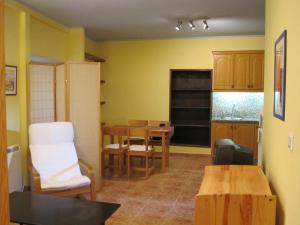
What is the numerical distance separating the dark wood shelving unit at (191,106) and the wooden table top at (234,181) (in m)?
4.31

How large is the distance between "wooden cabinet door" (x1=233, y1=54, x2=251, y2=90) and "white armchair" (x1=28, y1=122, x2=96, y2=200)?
372 cm

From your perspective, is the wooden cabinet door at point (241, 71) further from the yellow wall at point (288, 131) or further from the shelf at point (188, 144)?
the yellow wall at point (288, 131)

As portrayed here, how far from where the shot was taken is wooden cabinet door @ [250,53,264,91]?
6.50 metres

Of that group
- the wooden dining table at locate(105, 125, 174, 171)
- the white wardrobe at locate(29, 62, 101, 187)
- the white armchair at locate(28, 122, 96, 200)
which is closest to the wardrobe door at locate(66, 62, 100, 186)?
the white wardrobe at locate(29, 62, 101, 187)

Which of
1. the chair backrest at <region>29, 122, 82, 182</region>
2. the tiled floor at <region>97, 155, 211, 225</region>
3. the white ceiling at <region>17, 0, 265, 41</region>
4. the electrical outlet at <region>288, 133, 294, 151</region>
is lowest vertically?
the tiled floor at <region>97, 155, 211, 225</region>

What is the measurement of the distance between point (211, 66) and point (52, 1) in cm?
390

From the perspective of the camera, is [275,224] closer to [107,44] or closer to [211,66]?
[211,66]

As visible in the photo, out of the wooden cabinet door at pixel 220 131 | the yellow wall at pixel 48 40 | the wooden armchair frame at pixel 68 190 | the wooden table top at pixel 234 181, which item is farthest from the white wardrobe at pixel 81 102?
the wooden cabinet door at pixel 220 131

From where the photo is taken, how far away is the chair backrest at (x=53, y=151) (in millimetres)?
4152

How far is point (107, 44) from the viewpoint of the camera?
7781 millimetres

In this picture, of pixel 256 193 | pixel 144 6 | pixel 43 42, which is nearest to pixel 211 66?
pixel 144 6

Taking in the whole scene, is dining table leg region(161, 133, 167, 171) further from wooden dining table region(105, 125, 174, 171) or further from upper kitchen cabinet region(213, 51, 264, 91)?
upper kitchen cabinet region(213, 51, 264, 91)

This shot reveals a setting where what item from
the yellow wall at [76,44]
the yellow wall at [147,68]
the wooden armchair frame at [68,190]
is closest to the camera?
the wooden armchair frame at [68,190]

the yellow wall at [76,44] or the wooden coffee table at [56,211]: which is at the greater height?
the yellow wall at [76,44]
